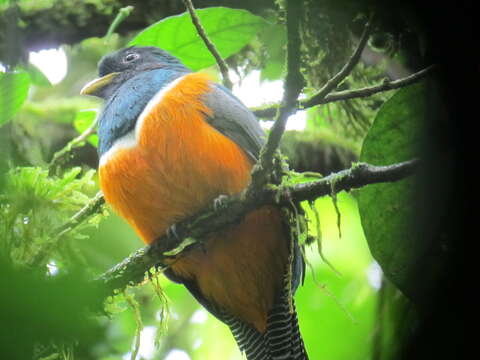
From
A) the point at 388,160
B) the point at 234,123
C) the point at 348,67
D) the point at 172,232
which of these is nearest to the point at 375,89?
the point at 388,160

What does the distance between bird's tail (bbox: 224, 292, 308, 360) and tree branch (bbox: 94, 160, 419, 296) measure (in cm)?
56

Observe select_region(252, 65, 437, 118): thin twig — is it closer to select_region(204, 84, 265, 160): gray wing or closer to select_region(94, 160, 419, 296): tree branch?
select_region(204, 84, 265, 160): gray wing

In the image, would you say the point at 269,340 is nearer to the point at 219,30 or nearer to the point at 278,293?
the point at 278,293

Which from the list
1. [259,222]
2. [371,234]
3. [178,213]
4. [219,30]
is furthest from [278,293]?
[219,30]

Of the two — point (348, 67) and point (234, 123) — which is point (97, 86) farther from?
point (348, 67)

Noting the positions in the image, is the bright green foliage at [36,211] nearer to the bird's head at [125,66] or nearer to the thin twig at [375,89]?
the bird's head at [125,66]

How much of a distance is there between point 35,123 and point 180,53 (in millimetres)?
1600

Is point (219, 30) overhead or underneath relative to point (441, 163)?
overhead

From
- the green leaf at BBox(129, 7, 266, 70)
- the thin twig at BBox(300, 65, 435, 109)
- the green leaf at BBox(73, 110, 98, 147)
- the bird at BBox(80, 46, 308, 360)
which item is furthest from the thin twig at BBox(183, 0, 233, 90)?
the green leaf at BBox(73, 110, 98, 147)

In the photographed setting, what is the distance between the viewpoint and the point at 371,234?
2.42 metres

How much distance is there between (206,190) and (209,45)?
0.61 m

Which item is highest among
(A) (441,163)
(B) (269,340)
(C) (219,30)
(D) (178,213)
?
(C) (219,30)

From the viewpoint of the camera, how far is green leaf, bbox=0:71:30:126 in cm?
314

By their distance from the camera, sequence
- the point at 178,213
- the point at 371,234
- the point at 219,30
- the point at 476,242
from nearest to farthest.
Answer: the point at 476,242 → the point at 371,234 → the point at 178,213 → the point at 219,30
